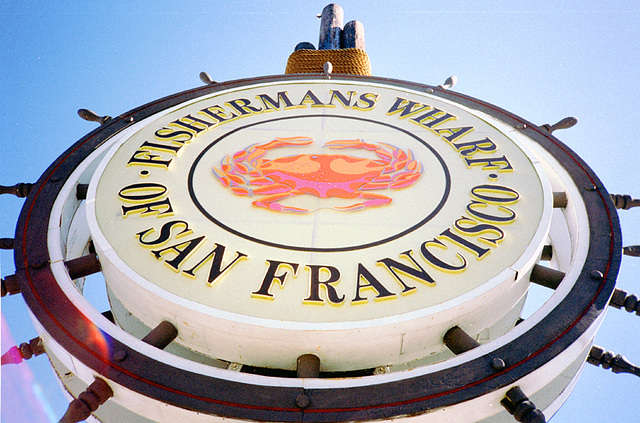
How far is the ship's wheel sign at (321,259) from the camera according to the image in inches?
154

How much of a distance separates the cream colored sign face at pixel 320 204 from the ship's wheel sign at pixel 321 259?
0.02 m

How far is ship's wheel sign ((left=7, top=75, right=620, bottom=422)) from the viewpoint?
154 inches

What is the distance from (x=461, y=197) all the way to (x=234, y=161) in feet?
7.39

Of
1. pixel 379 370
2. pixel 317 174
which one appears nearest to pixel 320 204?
pixel 317 174

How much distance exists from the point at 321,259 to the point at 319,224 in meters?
0.50

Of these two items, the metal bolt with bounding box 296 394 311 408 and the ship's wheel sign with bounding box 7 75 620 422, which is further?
the ship's wheel sign with bounding box 7 75 620 422

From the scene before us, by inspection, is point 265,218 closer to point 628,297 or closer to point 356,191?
point 356,191

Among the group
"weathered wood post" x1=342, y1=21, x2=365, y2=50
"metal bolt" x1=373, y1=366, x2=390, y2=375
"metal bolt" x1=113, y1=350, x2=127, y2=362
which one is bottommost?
"metal bolt" x1=373, y1=366, x2=390, y2=375

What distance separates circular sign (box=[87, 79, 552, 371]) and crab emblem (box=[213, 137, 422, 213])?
0.06 ft

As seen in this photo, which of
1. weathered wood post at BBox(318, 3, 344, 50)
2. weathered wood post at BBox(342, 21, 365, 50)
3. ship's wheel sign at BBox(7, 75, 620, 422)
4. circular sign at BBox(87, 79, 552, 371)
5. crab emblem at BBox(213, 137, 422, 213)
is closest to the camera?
ship's wheel sign at BBox(7, 75, 620, 422)

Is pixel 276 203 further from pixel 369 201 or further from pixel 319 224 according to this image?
pixel 369 201

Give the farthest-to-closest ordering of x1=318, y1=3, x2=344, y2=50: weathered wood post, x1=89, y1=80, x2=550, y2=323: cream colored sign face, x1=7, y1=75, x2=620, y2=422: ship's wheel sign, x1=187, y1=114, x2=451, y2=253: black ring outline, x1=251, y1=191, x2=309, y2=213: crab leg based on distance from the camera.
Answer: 1. x1=318, y1=3, x2=344, y2=50: weathered wood post
2. x1=251, y1=191, x2=309, y2=213: crab leg
3. x1=187, y1=114, x2=451, y2=253: black ring outline
4. x1=89, y1=80, x2=550, y2=323: cream colored sign face
5. x1=7, y1=75, x2=620, y2=422: ship's wheel sign

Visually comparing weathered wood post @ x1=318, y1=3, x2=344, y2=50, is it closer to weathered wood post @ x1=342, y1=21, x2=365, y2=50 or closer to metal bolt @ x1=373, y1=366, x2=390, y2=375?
weathered wood post @ x1=342, y1=21, x2=365, y2=50

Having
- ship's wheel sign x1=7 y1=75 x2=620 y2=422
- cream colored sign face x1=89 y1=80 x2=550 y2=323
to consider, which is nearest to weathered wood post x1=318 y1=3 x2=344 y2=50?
cream colored sign face x1=89 y1=80 x2=550 y2=323
